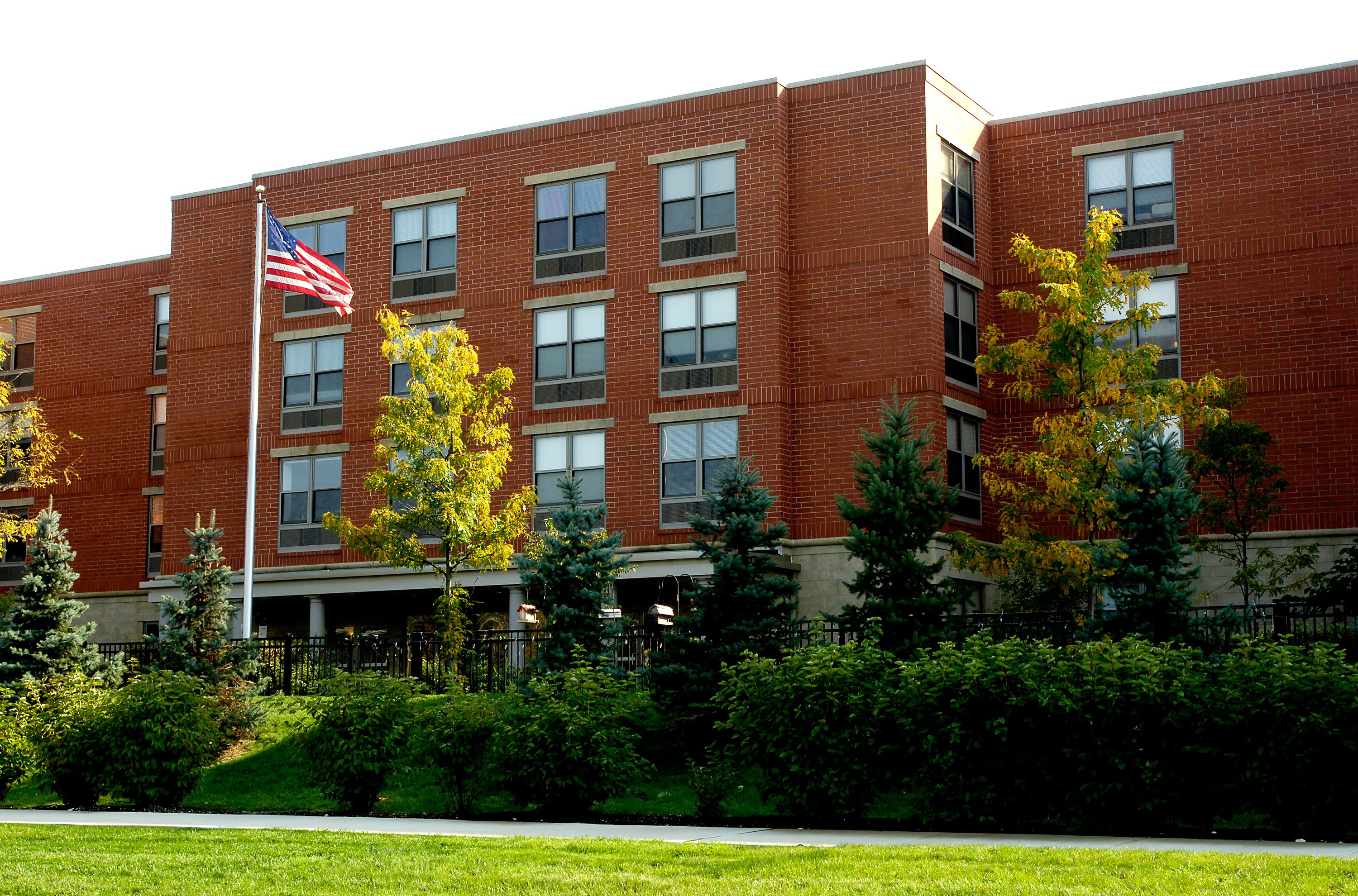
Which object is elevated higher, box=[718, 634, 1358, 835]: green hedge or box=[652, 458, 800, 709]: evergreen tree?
box=[652, 458, 800, 709]: evergreen tree

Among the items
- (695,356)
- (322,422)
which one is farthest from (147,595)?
(695,356)

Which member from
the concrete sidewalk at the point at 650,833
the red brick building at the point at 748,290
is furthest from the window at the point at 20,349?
the concrete sidewalk at the point at 650,833

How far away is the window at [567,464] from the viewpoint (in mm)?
35062

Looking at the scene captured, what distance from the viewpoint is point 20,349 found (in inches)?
1877

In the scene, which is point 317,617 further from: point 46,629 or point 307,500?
point 46,629

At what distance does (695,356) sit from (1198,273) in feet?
35.0

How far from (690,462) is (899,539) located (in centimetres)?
1090

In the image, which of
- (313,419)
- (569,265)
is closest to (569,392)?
(569,265)

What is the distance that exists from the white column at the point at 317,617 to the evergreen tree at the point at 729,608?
49.3 ft

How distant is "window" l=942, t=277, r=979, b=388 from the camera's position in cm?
3341

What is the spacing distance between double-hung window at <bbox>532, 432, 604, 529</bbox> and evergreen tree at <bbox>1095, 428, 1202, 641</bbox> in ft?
47.2

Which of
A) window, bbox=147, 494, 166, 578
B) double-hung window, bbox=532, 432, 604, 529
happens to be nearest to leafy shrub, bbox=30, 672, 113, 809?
double-hung window, bbox=532, 432, 604, 529

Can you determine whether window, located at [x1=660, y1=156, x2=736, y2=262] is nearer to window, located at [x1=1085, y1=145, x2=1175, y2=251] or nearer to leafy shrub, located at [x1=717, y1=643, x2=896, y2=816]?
window, located at [x1=1085, y1=145, x2=1175, y2=251]

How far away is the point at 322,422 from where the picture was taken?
38188 millimetres
